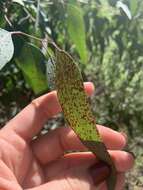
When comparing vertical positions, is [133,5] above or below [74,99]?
below

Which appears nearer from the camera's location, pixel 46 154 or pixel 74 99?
pixel 74 99

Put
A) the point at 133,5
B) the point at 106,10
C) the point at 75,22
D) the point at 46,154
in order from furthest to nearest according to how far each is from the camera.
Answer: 1. the point at 106,10
2. the point at 133,5
3. the point at 75,22
4. the point at 46,154

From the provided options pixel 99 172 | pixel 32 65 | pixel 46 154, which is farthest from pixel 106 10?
pixel 99 172

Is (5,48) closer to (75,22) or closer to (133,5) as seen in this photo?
(75,22)

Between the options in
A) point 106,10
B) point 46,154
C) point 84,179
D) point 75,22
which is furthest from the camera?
point 106,10

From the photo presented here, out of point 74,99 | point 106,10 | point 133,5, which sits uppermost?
point 74,99

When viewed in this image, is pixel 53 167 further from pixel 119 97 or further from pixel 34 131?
pixel 119 97

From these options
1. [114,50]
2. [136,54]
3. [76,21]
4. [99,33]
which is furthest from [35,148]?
[114,50]

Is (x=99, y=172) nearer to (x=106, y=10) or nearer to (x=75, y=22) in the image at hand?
(x=75, y=22)
